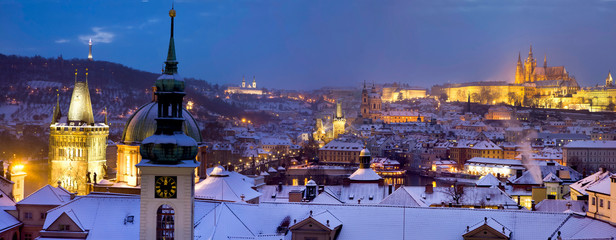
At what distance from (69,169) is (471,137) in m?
77.7

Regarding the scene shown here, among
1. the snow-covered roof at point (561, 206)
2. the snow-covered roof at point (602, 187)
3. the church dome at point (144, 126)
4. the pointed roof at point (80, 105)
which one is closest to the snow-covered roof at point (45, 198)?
the church dome at point (144, 126)

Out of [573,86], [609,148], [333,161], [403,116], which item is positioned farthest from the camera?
[573,86]

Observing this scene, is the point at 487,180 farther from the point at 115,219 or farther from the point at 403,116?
the point at 403,116

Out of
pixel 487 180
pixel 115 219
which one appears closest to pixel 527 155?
pixel 487 180

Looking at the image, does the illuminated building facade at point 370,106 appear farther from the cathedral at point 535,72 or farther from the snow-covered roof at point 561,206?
the snow-covered roof at point 561,206

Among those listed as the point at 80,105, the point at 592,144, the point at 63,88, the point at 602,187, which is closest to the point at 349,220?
the point at 602,187

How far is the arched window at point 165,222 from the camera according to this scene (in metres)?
15.5

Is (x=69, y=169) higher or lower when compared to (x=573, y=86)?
lower

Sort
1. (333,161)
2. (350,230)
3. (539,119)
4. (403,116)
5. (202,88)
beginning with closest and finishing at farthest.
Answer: (350,230)
(333,161)
(539,119)
(403,116)
(202,88)

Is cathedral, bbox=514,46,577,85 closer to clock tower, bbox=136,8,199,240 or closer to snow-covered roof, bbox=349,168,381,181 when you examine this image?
snow-covered roof, bbox=349,168,381,181

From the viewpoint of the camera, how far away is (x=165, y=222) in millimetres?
15539

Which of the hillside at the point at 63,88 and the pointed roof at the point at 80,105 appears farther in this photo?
the hillside at the point at 63,88

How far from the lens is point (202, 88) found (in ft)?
634

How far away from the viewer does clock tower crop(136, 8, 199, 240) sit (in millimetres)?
15391
